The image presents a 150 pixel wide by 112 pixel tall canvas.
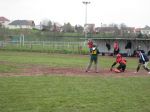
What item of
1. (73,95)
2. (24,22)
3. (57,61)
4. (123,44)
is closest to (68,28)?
(24,22)

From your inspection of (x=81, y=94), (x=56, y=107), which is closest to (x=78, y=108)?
(x=56, y=107)

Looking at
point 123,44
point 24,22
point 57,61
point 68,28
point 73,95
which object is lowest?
point 57,61

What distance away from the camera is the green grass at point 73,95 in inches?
420

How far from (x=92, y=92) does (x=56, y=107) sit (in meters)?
3.24

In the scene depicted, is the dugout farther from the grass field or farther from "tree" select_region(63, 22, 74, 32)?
"tree" select_region(63, 22, 74, 32)

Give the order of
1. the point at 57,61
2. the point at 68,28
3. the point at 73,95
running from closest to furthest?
the point at 73,95
the point at 57,61
the point at 68,28

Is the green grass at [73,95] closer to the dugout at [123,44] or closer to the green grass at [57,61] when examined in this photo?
the green grass at [57,61]

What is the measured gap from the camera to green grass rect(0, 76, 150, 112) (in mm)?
10664

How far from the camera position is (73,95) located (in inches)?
504

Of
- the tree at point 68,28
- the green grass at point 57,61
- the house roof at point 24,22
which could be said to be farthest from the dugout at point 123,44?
the house roof at point 24,22

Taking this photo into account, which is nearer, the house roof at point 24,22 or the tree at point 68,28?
the tree at point 68,28

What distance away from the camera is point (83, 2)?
70.9 metres

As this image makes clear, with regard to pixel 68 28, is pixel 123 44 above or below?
below

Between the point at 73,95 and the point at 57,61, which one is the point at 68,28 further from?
the point at 73,95
